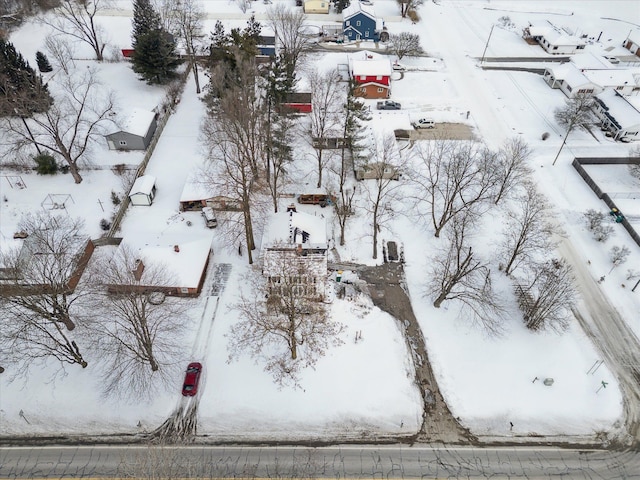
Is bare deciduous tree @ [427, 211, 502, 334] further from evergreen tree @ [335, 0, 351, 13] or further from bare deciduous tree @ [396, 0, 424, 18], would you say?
bare deciduous tree @ [396, 0, 424, 18]

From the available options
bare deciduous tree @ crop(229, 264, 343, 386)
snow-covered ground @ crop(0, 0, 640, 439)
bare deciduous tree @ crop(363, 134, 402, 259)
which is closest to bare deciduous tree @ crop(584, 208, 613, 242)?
snow-covered ground @ crop(0, 0, 640, 439)

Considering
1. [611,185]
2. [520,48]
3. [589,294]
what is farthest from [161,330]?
[520,48]

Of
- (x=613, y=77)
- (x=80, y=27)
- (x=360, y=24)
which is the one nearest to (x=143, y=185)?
(x=80, y=27)

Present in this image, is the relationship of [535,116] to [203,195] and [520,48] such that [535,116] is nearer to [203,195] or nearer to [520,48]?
[520,48]

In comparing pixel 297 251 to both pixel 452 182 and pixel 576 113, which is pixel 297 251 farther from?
pixel 576 113

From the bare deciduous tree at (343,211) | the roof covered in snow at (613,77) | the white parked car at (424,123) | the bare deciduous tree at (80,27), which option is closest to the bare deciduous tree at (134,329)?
the bare deciduous tree at (343,211)

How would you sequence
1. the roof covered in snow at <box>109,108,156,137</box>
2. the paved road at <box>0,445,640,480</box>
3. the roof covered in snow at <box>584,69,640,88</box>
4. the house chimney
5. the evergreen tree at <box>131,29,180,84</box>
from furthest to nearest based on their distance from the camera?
the roof covered in snow at <box>584,69,640,88</box> < the evergreen tree at <box>131,29,180,84</box> < the roof covered in snow at <box>109,108,156,137</box> < the house chimney < the paved road at <box>0,445,640,480</box>

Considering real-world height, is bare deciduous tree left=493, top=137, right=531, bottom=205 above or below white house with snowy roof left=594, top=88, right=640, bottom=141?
below

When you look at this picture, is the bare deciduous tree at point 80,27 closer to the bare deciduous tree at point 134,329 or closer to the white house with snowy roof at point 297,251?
the bare deciduous tree at point 134,329
